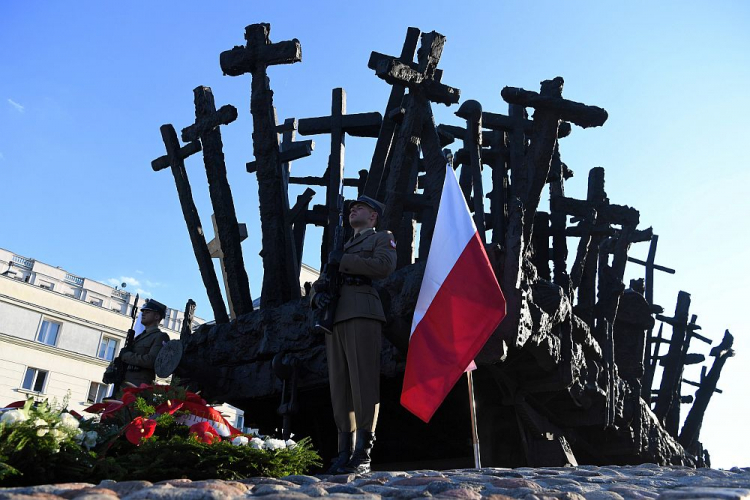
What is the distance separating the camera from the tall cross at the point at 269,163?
8812 millimetres

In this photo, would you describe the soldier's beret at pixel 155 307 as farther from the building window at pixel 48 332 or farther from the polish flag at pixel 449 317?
the building window at pixel 48 332

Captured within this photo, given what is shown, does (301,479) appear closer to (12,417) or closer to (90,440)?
(90,440)

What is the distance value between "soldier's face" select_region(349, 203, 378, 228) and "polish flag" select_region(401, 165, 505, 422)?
78 centimetres

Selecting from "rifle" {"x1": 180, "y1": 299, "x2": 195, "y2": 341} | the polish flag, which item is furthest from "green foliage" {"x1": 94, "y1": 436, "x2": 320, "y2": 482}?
"rifle" {"x1": 180, "y1": 299, "x2": 195, "y2": 341}

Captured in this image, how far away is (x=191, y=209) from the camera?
9.84 m

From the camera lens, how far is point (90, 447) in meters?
4.24

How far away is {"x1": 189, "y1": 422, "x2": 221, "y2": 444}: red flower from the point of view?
450 cm

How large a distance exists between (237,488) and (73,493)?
26.3 inches

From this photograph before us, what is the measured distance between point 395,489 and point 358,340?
7.02 ft

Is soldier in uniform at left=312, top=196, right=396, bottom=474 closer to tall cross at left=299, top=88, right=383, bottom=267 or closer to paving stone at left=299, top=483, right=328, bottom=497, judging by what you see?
paving stone at left=299, top=483, right=328, bottom=497

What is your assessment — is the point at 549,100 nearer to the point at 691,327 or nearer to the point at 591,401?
the point at 591,401

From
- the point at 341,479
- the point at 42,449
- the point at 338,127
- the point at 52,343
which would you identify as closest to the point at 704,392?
the point at 338,127

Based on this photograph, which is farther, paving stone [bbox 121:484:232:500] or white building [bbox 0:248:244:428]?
white building [bbox 0:248:244:428]

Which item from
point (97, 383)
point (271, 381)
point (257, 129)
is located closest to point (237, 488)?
point (271, 381)
